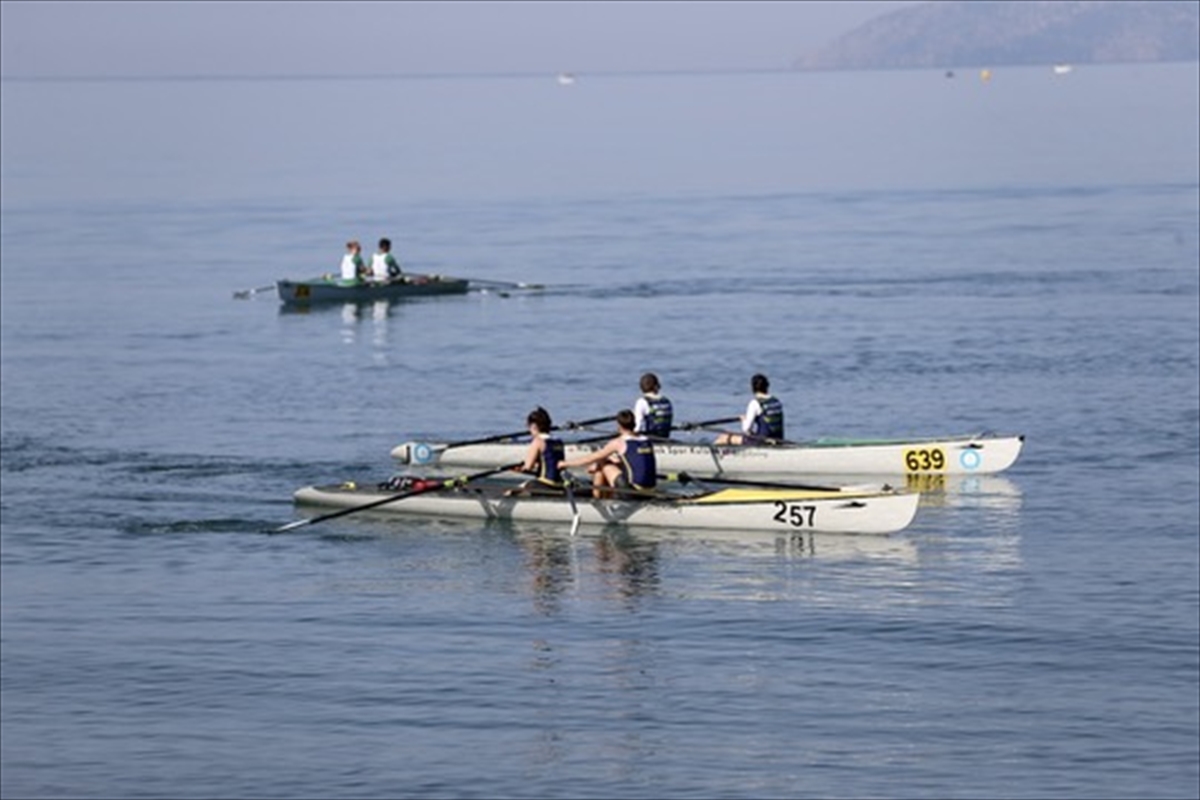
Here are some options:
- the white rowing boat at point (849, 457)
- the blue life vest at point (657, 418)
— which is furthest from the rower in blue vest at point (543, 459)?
the white rowing boat at point (849, 457)

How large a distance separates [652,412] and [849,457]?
3.64m

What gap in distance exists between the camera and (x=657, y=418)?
44.7 m

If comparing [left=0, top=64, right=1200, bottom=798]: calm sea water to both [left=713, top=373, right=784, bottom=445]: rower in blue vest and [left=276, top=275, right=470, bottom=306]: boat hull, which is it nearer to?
[left=276, top=275, right=470, bottom=306]: boat hull

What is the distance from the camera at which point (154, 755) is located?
30.6 m

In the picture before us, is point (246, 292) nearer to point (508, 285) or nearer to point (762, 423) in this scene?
point (508, 285)

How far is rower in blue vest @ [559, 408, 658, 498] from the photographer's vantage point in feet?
135

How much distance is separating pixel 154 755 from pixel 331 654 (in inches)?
172

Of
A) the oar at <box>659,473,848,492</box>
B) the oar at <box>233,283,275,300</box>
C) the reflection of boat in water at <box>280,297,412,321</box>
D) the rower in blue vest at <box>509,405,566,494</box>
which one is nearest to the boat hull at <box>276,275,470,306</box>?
the reflection of boat in water at <box>280,297,412,321</box>

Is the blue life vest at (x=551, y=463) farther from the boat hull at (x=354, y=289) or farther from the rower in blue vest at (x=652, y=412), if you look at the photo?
the boat hull at (x=354, y=289)

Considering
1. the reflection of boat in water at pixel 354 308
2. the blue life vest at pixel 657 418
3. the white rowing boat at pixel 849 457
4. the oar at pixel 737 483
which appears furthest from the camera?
the reflection of boat in water at pixel 354 308

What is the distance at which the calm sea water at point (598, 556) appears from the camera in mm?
30578

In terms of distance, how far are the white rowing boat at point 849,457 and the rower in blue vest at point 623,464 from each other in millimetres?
3762

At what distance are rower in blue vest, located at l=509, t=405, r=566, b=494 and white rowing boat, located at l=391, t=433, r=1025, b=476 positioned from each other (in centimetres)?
396

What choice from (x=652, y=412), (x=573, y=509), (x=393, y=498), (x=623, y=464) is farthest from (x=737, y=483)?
(x=393, y=498)
